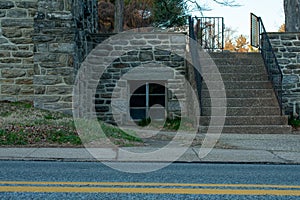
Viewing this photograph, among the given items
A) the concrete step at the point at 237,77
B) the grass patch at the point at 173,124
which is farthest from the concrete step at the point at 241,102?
the concrete step at the point at 237,77

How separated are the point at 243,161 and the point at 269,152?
120 cm

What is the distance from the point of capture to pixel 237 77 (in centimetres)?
1301

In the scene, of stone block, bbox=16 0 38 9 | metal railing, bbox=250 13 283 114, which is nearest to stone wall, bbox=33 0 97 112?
stone block, bbox=16 0 38 9

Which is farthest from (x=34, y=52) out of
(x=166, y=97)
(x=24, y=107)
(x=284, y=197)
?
(x=284, y=197)

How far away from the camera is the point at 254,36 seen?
50.9ft

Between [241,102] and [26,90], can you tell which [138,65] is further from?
[241,102]

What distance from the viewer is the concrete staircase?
1113cm

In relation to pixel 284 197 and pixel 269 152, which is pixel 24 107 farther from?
pixel 284 197

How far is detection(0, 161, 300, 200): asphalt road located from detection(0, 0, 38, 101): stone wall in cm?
624

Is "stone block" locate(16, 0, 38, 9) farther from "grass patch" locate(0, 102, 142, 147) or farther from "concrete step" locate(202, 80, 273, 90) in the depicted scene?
"concrete step" locate(202, 80, 273, 90)

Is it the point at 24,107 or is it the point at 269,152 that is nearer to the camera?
the point at 269,152

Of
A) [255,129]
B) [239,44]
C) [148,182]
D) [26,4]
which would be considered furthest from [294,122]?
[239,44]

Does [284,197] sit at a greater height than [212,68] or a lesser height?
lesser

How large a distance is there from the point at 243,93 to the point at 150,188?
8134 millimetres
